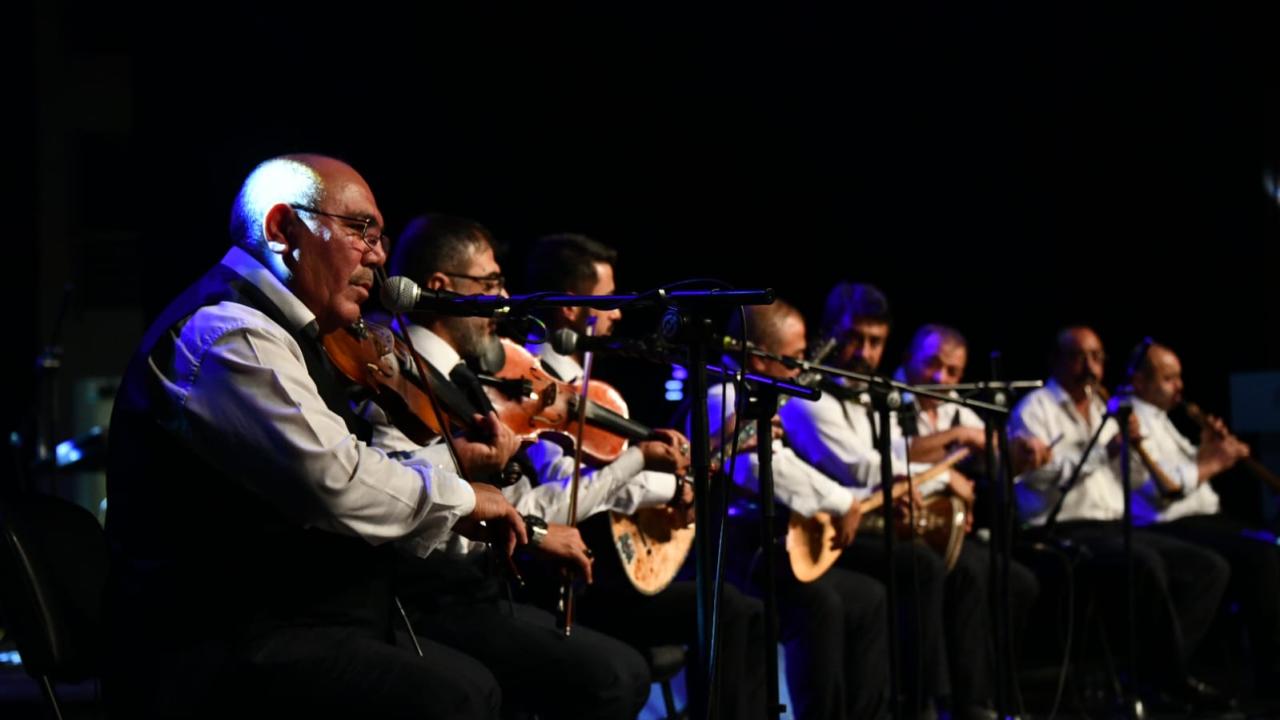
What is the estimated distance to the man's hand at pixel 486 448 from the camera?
2.78 metres

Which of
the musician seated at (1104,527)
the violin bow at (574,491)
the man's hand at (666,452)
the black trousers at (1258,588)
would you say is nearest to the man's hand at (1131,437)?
the musician seated at (1104,527)

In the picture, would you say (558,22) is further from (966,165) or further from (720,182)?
(966,165)

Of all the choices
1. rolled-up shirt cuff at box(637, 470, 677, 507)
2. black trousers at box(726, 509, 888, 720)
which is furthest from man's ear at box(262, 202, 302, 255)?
black trousers at box(726, 509, 888, 720)

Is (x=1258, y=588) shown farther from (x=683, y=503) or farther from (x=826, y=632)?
(x=683, y=503)

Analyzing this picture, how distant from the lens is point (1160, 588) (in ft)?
18.9

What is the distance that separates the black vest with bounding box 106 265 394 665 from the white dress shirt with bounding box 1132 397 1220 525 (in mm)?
4955

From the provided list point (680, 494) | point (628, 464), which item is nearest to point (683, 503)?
point (680, 494)

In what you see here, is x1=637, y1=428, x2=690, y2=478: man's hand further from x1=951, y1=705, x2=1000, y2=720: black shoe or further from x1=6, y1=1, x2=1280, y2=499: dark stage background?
x1=6, y1=1, x2=1280, y2=499: dark stage background

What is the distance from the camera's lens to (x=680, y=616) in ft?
13.0

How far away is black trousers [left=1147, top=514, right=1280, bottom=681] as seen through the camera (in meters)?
6.06

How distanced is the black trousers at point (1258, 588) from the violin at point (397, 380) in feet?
15.0

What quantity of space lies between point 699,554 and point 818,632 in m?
1.99

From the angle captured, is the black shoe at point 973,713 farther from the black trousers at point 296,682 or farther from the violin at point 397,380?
the black trousers at point 296,682

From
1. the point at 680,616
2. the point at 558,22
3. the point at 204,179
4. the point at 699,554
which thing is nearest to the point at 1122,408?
the point at 680,616
